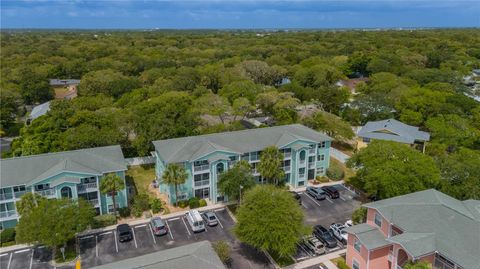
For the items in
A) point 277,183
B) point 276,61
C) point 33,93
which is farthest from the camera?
point 276,61

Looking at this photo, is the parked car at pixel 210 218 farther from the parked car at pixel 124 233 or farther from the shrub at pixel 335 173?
the shrub at pixel 335 173

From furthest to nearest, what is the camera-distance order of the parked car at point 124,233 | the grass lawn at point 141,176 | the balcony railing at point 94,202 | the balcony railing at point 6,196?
1. the grass lawn at point 141,176
2. the balcony railing at point 94,202
3. the balcony railing at point 6,196
4. the parked car at point 124,233

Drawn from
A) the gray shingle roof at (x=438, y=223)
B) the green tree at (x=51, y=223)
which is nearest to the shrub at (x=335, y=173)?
the gray shingle roof at (x=438, y=223)

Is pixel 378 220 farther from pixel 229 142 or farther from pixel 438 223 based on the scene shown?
pixel 229 142

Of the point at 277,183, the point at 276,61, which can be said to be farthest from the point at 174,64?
the point at 277,183

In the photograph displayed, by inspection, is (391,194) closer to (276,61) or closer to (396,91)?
(396,91)

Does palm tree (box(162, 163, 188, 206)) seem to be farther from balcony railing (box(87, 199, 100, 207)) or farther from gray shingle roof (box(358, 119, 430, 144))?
Result: gray shingle roof (box(358, 119, 430, 144))
